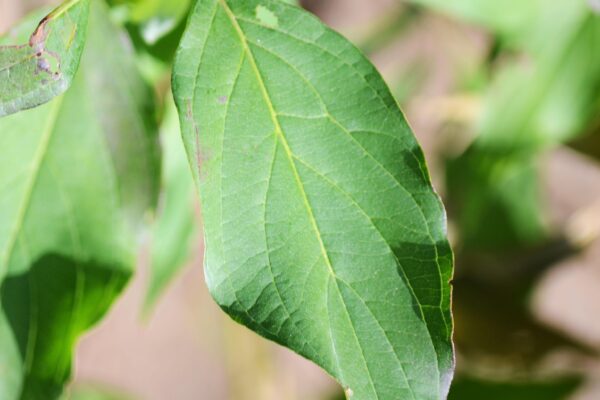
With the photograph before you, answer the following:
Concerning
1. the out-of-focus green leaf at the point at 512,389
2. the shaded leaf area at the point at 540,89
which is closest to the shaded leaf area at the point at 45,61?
the shaded leaf area at the point at 540,89

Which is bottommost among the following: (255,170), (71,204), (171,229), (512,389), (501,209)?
(512,389)

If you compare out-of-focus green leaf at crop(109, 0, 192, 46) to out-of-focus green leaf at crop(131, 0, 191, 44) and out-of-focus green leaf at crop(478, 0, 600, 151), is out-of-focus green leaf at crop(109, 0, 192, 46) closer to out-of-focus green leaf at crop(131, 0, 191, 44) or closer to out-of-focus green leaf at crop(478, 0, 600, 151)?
out-of-focus green leaf at crop(131, 0, 191, 44)

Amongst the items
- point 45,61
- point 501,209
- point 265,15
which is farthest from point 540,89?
point 45,61

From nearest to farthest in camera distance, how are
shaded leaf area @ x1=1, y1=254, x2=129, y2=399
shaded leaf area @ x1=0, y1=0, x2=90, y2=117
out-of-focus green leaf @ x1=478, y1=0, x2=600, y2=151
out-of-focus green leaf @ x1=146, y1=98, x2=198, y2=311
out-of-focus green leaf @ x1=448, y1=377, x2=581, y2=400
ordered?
shaded leaf area @ x1=0, y1=0, x2=90, y2=117
shaded leaf area @ x1=1, y1=254, x2=129, y2=399
out-of-focus green leaf @ x1=146, y1=98, x2=198, y2=311
out-of-focus green leaf @ x1=478, y1=0, x2=600, y2=151
out-of-focus green leaf @ x1=448, y1=377, x2=581, y2=400

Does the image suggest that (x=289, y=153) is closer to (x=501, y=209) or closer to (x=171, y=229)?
(x=171, y=229)

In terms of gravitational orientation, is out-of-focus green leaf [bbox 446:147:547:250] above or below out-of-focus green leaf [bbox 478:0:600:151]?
below

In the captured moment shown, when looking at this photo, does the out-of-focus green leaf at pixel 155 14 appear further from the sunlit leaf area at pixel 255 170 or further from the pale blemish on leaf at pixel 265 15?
the pale blemish on leaf at pixel 265 15

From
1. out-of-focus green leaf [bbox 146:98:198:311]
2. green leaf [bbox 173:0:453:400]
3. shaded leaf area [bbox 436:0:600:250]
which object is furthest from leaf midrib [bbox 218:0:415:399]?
shaded leaf area [bbox 436:0:600:250]
